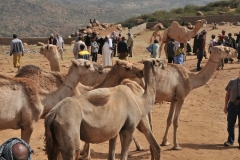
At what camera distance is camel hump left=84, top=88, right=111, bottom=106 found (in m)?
6.92

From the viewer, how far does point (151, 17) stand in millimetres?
53188

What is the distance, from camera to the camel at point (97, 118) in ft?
21.4

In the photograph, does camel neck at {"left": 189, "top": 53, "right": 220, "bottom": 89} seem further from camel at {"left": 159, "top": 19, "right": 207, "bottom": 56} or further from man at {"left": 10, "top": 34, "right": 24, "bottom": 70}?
camel at {"left": 159, "top": 19, "right": 207, "bottom": 56}

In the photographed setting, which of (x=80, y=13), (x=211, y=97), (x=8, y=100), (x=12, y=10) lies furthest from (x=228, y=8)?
(x=80, y=13)

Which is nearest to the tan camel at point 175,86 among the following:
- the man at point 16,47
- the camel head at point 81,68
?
the camel head at point 81,68

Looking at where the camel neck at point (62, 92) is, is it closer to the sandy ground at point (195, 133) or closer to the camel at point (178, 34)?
the sandy ground at point (195, 133)

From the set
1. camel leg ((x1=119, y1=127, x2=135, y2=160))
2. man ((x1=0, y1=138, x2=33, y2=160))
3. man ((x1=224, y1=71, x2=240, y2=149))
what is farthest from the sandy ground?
man ((x1=0, y1=138, x2=33, y2=160))

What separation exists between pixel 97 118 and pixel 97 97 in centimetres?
30

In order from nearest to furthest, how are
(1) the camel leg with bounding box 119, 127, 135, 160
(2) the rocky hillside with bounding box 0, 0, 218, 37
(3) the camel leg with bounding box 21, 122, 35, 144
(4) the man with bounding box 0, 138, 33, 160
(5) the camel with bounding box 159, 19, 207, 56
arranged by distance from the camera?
(4) the man with bounding box 0, 138, 33, 160 < (1) the camel leg with bounding box 119, 127, 135, 160 < (3) the camel leg with bounding box 21, 122, 35, 144 < (5) the camel with bounding box 159, 19, 207, 56 < (2) the rocky hillside with bounding box 0, 0, 218, 37

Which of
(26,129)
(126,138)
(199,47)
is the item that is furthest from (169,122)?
(199,47)

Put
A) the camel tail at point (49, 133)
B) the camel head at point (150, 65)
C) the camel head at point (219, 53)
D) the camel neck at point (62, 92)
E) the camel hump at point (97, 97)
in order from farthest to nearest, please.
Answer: the camel head at point (219, 53), the camel neck at point (62, 92), the camel head at point (150, 65), the camel hump at point (97, 97), the camel tail at point (49, 133)

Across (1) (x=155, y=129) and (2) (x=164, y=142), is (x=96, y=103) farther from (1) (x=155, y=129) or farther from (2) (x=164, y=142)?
(1) (x=155, y=129)

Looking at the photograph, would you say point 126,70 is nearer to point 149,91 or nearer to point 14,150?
point 149,91

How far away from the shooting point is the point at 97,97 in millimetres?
6965
